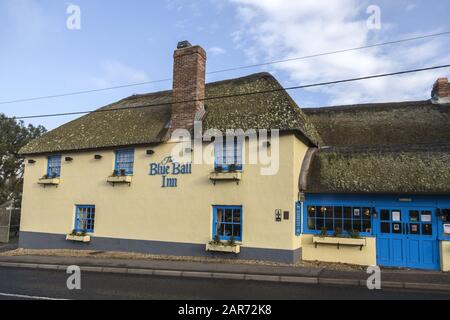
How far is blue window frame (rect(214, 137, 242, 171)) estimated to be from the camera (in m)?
14.3

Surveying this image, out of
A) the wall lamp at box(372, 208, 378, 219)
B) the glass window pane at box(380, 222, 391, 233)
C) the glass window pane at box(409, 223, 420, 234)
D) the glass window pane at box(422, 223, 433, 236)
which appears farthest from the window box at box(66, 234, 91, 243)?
the glass window pane at box(422, 223, 433, 236)

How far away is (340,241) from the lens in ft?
43.2

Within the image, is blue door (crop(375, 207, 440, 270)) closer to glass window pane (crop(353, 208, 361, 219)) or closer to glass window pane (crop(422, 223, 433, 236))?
glass window pane (crop(422, 223, 433, 236))

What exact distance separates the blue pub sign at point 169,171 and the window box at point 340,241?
5391 mm

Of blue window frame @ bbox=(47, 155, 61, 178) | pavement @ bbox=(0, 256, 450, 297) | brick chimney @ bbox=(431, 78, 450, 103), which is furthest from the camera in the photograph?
blue window frame @ bbox=(47, 155, 61, 178)

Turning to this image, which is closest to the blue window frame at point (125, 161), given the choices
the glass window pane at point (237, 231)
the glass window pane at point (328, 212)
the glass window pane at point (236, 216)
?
the glass window pane at point (236, 216)

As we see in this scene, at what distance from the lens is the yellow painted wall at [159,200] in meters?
13.5

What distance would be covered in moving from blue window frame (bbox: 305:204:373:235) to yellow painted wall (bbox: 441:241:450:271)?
2.21 meters

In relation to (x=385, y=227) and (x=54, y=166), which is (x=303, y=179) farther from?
(x=54, y=166)

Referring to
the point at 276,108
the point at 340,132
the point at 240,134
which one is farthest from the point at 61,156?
the point at 340,132

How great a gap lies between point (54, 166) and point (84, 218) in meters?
3.13

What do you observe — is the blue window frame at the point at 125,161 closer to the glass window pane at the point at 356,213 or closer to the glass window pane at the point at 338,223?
the glass window pane at the point at 338,223

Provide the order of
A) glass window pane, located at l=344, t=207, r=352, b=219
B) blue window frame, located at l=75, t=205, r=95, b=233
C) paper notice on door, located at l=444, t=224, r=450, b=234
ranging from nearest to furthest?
paper notice on door, located at l=444, t=224, r=450, b=234 → glass window pane, located at l=344, t=207, r=352, b=219 → blue window frame, located at l=75, t=205, r=95, b=233
